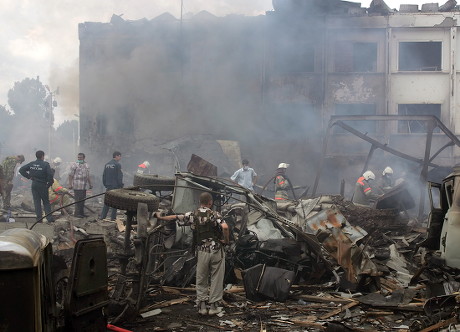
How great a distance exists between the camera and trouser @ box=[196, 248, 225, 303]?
6574 mm

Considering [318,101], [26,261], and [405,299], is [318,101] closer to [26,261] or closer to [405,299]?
[405,299]

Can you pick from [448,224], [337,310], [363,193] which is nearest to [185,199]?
[337,310]

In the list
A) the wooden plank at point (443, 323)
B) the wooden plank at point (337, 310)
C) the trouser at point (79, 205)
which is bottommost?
the wooden plank at point (337, 310)

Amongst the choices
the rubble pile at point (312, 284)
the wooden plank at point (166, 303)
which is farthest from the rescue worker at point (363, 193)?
the wooden plank at point (166, 303)

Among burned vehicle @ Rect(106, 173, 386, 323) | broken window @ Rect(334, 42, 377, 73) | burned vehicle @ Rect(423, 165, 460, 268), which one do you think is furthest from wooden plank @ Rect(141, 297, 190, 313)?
broken window @ Rect(334, 42, 377, 73)

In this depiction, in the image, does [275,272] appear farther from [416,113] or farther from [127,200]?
[416,113]

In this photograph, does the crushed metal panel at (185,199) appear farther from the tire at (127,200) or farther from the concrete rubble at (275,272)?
the tire at (127,200)

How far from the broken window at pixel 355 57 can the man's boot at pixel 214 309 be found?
23.1m

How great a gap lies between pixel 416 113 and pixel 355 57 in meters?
4.70

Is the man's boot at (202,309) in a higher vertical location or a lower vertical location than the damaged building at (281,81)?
lower

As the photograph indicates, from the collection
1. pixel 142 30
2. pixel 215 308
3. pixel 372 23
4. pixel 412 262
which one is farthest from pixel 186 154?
pixel 215 308

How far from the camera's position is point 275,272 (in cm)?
737

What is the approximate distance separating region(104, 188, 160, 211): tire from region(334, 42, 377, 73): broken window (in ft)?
74.7

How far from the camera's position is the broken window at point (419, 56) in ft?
90.6
